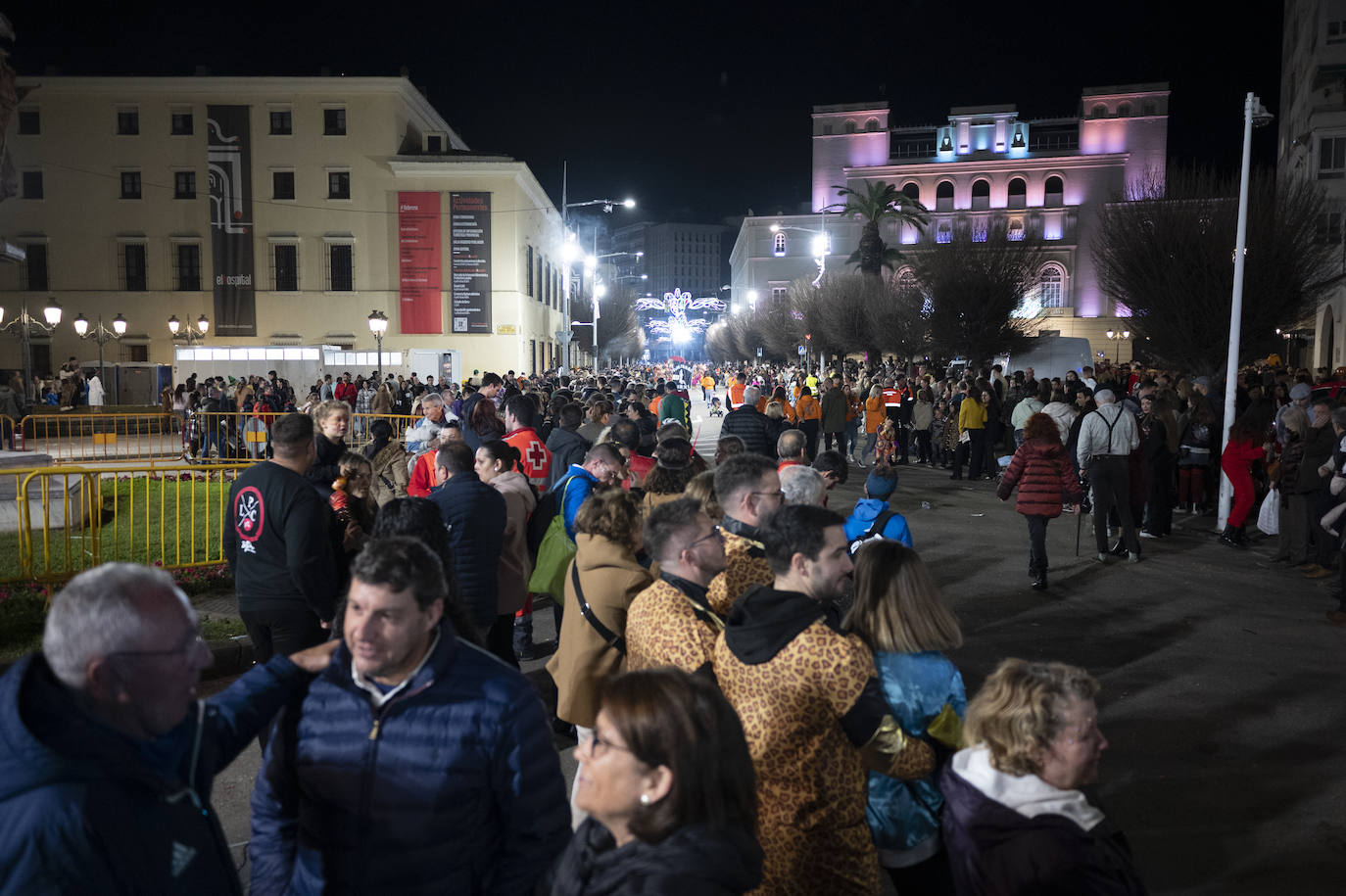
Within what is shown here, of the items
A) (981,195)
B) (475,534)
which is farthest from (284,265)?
(981,195)

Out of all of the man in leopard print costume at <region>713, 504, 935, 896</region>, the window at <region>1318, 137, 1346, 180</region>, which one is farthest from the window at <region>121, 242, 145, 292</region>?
the window at <region>1318, 137, 1346, 180</region>

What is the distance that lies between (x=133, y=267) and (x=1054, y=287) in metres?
62.7

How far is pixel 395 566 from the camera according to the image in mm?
2484

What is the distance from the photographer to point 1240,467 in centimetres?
1159

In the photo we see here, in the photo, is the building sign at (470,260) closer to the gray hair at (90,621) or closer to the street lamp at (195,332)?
the street lamp at (195,332)

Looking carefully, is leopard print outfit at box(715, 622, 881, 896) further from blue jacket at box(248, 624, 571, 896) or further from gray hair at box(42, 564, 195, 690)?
gray hair at box(42, 564, 195, 690)

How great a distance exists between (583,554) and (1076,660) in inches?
186

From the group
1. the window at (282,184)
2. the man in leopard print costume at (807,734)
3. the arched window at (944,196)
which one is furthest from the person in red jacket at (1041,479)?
the arched window at (944,196)

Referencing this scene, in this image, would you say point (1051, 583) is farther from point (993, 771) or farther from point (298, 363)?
point (298, 363)

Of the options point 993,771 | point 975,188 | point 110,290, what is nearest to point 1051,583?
point 993,771

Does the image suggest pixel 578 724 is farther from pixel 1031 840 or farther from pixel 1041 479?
pixel 1041 479

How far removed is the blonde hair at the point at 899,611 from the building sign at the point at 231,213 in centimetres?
4375

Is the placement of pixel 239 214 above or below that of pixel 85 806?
above

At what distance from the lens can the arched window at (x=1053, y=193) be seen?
7750 centimetres
